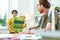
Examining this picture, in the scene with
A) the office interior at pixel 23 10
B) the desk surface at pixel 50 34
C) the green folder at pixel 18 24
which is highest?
the office interior at pixel 23 10

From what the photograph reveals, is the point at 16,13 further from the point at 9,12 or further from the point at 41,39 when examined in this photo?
the point at 41,39

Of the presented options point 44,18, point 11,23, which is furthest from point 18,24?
point 44,18

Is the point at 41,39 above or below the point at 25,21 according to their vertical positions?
below

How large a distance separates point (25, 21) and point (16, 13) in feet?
0.27

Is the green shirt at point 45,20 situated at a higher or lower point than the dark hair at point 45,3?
lower

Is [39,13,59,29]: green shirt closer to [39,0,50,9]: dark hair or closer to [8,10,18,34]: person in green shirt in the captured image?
[39,0,50,9]: dark hair

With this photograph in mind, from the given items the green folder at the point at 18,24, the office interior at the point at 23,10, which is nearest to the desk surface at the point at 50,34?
the office interior at the point at 23,10

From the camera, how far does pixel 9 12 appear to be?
2.54 feet

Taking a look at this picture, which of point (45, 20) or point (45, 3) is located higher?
point (45, 3)

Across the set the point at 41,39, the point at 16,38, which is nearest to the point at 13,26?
the point at 16,38

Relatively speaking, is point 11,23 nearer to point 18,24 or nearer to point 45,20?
point 18,24

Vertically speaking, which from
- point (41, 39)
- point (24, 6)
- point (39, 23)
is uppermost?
point (24, 6)

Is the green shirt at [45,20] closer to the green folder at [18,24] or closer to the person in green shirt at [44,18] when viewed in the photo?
the person in green shirt at [44,18]

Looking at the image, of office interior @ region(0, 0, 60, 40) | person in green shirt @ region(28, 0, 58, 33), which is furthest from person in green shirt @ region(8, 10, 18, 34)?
person in green shirt @ region(28, 0, 58, 33)
